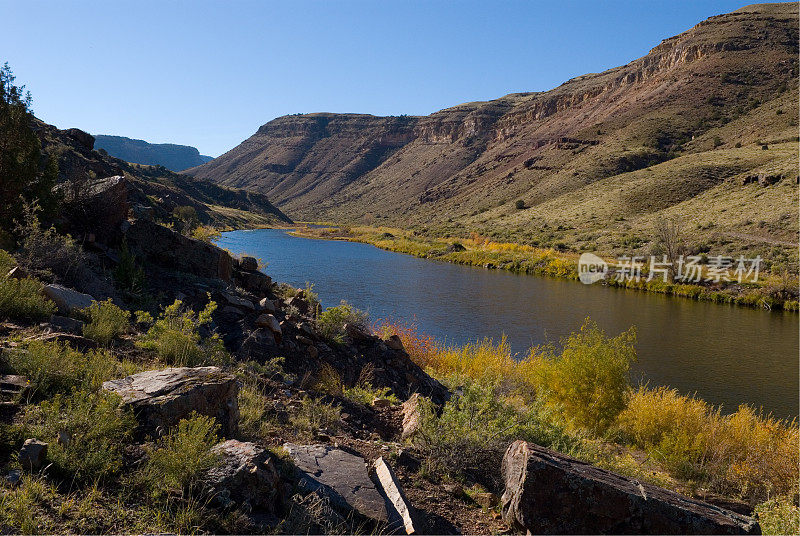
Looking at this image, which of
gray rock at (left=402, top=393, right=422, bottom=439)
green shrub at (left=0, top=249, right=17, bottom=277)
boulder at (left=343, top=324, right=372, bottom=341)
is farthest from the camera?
boulder at (left=343, top=324, right=372, bottom=341)

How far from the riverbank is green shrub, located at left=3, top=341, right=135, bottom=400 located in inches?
1270

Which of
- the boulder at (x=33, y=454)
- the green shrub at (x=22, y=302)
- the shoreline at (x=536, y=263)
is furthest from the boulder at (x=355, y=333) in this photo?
the shoreline at (x=536, y=263)

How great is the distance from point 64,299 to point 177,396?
134 inches

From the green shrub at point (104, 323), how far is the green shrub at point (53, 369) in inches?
37.9

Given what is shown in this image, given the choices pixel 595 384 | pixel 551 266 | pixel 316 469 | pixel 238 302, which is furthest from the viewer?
pixel 551 266

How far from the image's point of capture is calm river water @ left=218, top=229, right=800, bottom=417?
16.0 meters

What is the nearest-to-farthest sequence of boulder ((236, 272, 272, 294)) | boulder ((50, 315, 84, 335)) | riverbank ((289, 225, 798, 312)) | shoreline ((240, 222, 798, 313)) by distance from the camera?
boulder ((50, 315, 84, 335)) → boulder ((236, 272, 272, 294)) → riverbank ((289, 225, 798, 312)) → shoreline ((240, 222, 798, 313))

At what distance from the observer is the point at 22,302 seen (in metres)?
5.37

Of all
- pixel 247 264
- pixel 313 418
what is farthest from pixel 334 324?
pixel 313 418

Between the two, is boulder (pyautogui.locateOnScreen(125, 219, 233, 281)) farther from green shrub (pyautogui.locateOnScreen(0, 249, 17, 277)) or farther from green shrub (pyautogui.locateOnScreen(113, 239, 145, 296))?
green shrub (pyautogui.locateOnScreen(0, 249, 17, 277))

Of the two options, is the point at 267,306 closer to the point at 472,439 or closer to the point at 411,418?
the point at 411,418

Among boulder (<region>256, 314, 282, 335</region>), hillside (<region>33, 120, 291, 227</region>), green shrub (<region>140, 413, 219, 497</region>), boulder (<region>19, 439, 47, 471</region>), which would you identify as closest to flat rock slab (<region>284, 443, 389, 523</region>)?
green shrub (<region>140, 413, 219, 497</region>)

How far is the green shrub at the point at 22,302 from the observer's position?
525cm

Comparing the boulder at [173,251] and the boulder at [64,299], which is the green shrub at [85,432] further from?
the boulder at [173,251]
